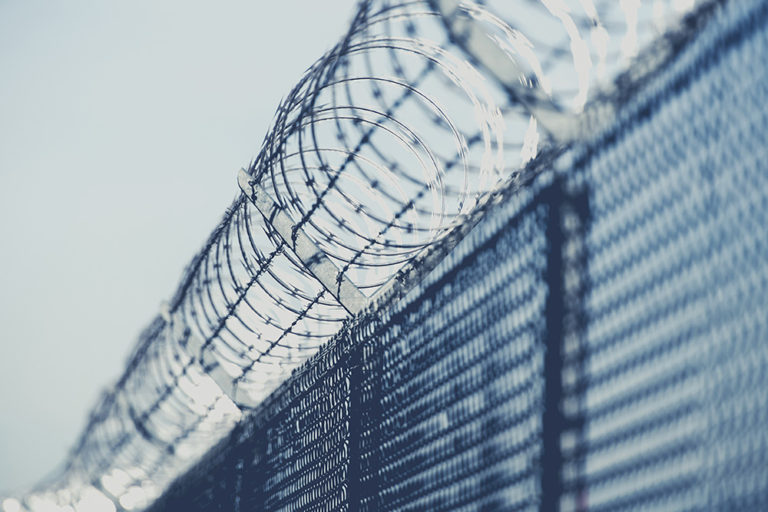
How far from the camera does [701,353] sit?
4.83 feet

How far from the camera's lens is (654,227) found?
166 cm

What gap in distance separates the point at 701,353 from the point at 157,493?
18.5ft

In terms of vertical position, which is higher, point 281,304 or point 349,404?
point 281,304

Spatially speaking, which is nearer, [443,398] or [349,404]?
[443,398]

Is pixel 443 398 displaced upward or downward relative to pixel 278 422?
downward

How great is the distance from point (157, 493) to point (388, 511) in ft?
14.0

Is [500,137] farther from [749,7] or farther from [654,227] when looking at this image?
[749,7]

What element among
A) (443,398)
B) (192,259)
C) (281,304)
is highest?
(192,259)

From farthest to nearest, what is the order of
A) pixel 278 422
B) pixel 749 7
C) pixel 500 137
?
pixel 278 422
pixel 500 137
pixel 749 7

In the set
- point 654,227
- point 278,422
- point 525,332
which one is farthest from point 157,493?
point 654,227

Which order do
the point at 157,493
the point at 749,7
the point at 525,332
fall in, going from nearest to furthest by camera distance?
the point at 749,7 → the point at 525,332 → the point at 157,493

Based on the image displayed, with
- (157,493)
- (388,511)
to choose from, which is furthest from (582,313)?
(157,493)

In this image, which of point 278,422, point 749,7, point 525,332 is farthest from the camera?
point 278,422

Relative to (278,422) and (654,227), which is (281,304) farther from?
(654,227)
